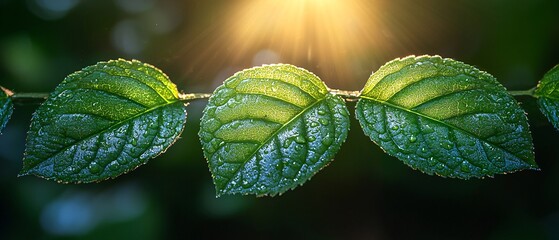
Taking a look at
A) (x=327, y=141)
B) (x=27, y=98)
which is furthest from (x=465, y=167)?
(x=27, y=98)

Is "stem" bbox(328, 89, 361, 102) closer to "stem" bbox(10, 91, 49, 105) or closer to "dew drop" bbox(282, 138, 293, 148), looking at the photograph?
"dew drop" bbox(282, 138, 293, 148)

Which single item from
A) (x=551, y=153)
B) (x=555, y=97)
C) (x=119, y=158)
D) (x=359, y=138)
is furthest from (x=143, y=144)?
(x=551, y=153)

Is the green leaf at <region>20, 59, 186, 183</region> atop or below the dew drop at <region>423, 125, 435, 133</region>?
atop

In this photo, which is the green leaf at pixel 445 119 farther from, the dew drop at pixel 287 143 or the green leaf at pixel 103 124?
the green leaf at pixel 103 124

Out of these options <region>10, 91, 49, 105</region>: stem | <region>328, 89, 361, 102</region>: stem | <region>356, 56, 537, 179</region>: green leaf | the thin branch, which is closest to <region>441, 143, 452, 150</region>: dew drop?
<region>356, 56, 537, 179</region>: green leaf

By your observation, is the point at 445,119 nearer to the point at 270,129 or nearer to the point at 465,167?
the point at 465,167
